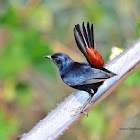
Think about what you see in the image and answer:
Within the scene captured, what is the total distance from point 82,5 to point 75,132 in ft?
4.72

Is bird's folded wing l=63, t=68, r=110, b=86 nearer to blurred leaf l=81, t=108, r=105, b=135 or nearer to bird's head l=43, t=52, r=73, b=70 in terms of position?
bird's head l=43, t=52, r=73, b=70

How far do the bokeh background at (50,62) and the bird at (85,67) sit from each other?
1.03 meters

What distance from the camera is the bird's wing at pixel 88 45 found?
142 centimetres

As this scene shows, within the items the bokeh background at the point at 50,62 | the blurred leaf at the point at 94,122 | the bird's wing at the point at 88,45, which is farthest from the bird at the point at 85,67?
the blurred leaf at the point at 94,122

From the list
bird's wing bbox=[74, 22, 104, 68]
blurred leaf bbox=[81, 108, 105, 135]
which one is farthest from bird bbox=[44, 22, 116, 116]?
blurred leaf bbox=[81, 108, 105, 135]

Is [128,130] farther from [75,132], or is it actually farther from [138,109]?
[75,132]

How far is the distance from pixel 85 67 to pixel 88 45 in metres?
0.11

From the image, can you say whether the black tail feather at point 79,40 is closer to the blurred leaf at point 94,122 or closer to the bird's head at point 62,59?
the bird's head at point 62,59

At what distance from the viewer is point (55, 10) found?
3523 millimetres

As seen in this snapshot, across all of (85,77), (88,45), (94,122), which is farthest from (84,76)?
(94,122)

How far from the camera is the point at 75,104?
1519 mm

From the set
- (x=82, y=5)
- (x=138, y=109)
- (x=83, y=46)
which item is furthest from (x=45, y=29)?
(x=83, y=46)

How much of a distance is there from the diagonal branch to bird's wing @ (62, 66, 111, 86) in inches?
4.7

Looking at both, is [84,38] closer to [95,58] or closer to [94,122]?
[95,58]
